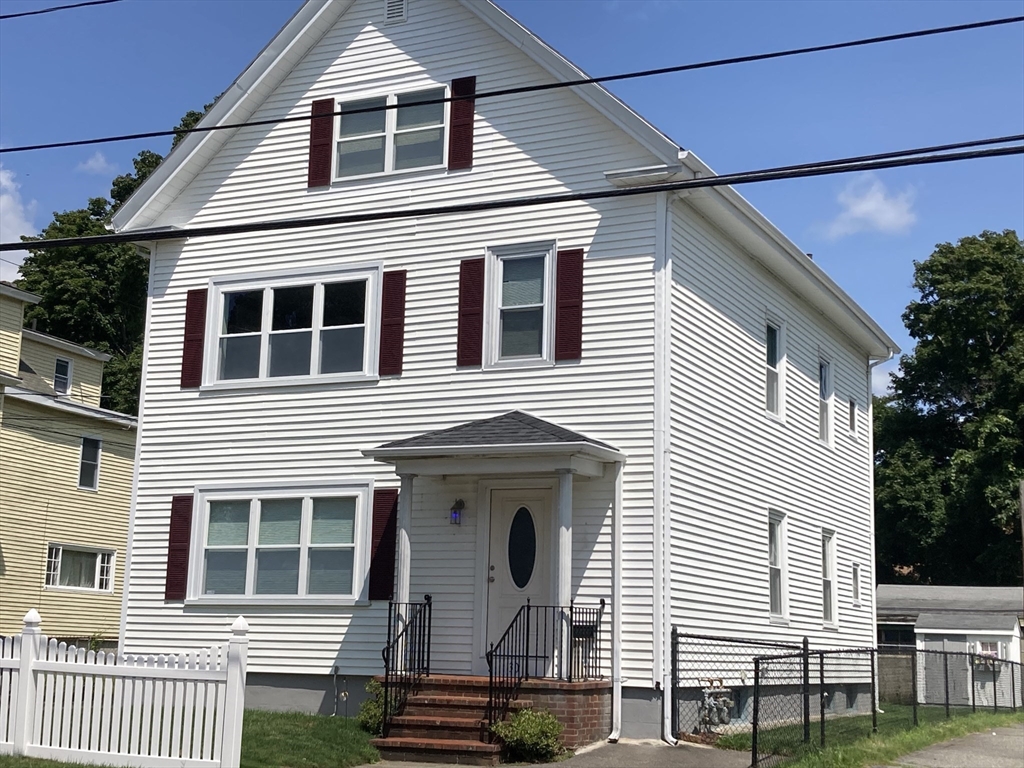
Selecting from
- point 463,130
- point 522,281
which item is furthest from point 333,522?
point 463,130

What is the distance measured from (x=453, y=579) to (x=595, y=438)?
106 inches

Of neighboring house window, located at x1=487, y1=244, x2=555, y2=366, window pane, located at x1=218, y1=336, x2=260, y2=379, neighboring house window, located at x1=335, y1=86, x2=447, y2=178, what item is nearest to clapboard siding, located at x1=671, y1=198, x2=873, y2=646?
neighboring house window, located at x1=487, y1=244, x2=555, y2=366

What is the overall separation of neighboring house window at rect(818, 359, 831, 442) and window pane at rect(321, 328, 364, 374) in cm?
900

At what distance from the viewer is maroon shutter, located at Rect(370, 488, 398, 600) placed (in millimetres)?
17391

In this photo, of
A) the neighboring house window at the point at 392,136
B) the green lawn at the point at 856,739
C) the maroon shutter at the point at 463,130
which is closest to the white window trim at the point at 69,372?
the neighboring house window at the point at 392,136

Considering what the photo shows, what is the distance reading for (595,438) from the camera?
16.5 m

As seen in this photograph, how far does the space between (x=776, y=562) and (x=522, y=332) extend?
19.9ft

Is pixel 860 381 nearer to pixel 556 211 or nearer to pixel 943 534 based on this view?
pixel 556 211

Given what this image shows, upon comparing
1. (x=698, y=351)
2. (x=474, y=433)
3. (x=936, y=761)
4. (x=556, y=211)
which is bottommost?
(x=936, y=761)

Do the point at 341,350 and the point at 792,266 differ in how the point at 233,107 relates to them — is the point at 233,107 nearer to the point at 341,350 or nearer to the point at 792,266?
the point at 341,350

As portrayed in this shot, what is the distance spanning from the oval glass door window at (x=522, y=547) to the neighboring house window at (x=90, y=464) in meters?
21.1

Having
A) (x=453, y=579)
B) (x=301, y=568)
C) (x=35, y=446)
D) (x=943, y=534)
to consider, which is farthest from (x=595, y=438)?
(x=943, y=534)

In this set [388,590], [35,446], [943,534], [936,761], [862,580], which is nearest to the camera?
[936,761]

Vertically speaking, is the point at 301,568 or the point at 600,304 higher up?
the point at 600,304
